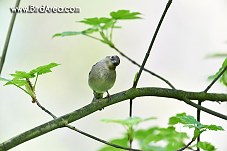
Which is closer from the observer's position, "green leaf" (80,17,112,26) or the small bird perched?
"green leaf" (80,17,112,26)

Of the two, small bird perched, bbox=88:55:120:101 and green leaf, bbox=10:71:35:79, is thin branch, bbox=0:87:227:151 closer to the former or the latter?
green leaf, bbox=10:71:35:79

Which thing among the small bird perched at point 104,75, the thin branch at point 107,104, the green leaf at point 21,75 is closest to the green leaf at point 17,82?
the green leaf at point 21,75

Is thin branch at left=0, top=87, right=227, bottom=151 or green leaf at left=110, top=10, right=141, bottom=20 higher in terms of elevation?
green leaf at left=110, top=10, right=141, bottom=20

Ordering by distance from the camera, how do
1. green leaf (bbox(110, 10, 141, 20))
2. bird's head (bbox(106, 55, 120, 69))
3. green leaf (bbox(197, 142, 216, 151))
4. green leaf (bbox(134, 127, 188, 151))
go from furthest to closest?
1. bird's head (bbox(106, 55, 120, 69))
2. green leaf (bbox(134, 127, 188, 151))
3. green leaf (bbox(197, 142, 216, 151))
4. green leaf (bbox(110, 10, 141, 20))

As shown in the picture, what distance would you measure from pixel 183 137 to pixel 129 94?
0.24 metres

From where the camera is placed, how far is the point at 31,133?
117cm

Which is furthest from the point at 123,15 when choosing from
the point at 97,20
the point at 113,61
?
the point at 113,61

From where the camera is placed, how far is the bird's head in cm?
209

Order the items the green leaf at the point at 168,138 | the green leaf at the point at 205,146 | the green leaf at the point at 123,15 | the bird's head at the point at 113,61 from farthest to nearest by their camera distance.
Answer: the bird's head at the point at 113,61 < the green leaf at the point at 168,138 < the green leaf at the point at 205,146 < the green leaf at the point at 123,15

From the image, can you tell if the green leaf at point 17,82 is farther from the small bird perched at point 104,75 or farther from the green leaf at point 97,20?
the small bird perched at point 104,75

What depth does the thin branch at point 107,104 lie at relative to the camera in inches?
46.1

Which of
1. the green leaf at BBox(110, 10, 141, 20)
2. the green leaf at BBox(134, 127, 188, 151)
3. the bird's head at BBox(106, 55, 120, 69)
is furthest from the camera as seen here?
the bird's head at BBox(106, 55, 120, 69)

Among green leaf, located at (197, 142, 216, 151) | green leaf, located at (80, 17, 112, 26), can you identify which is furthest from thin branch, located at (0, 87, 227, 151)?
green leaf, located at (80, 17, 112, 26)

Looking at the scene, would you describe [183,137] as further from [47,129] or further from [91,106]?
[47,129]
